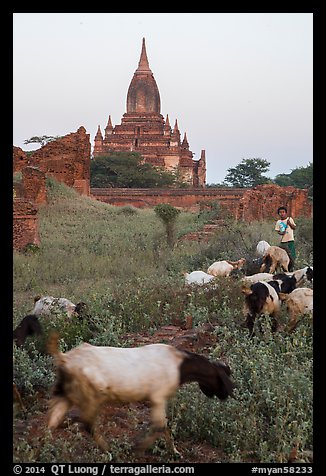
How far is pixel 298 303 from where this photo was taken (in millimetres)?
4867

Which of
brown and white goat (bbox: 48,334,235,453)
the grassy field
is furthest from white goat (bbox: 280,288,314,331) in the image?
brown and white goat (bbox: 48,334,235,453)

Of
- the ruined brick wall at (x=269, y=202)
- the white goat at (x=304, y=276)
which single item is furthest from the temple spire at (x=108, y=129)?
the white goat at (x=304, y=276)

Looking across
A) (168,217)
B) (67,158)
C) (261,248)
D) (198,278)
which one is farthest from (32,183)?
(198,278)

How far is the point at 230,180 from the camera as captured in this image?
1730 inches

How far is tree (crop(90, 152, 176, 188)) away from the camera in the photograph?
33.0m

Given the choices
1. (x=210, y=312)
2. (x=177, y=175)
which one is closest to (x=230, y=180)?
(x=177, y=175)

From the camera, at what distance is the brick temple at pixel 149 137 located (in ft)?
136

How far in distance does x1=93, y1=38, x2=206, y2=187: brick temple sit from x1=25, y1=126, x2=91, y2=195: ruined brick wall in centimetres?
1993

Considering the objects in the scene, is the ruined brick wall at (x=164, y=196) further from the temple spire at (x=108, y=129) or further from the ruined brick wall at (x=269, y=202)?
the temple spire at (x=108, y=129)

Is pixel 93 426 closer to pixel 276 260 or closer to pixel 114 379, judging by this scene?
pixel 114 379

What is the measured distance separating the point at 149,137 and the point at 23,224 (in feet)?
105
